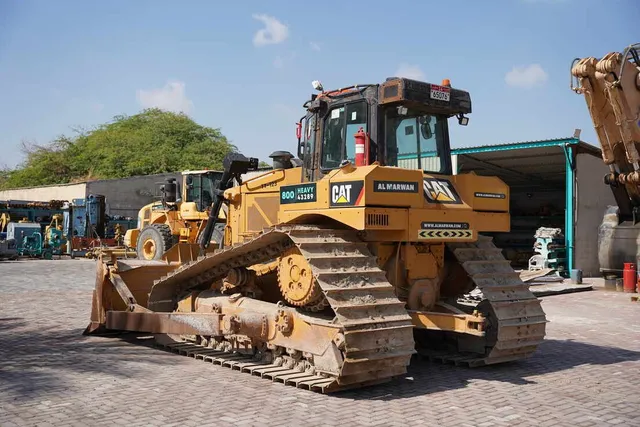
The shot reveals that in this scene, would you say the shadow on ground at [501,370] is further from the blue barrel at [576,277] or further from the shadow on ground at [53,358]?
the blue barrel at [576,277]

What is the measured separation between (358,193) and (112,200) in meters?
35.0

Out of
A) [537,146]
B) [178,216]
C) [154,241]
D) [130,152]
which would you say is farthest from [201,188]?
[130,152]

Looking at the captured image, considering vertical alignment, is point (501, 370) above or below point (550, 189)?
below

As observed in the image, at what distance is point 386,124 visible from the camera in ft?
26.5

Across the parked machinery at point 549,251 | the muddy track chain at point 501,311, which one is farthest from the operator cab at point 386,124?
the parked machinery at point 549,251

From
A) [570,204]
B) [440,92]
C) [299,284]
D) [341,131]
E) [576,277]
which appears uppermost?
[440,92]

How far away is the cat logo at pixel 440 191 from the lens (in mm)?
7875

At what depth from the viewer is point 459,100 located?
869 centimetres

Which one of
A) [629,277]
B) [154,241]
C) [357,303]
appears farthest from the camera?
[154,241]

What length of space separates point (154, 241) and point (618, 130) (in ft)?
41.6

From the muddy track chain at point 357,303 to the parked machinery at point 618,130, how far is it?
35.3 ft

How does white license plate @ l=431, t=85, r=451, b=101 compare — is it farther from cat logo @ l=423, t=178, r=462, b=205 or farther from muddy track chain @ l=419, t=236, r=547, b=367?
muddy track chain @ l=419, t=236, r=547, b=367

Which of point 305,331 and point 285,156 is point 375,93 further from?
point 305,331

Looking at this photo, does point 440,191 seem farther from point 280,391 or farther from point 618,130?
point 618,130
